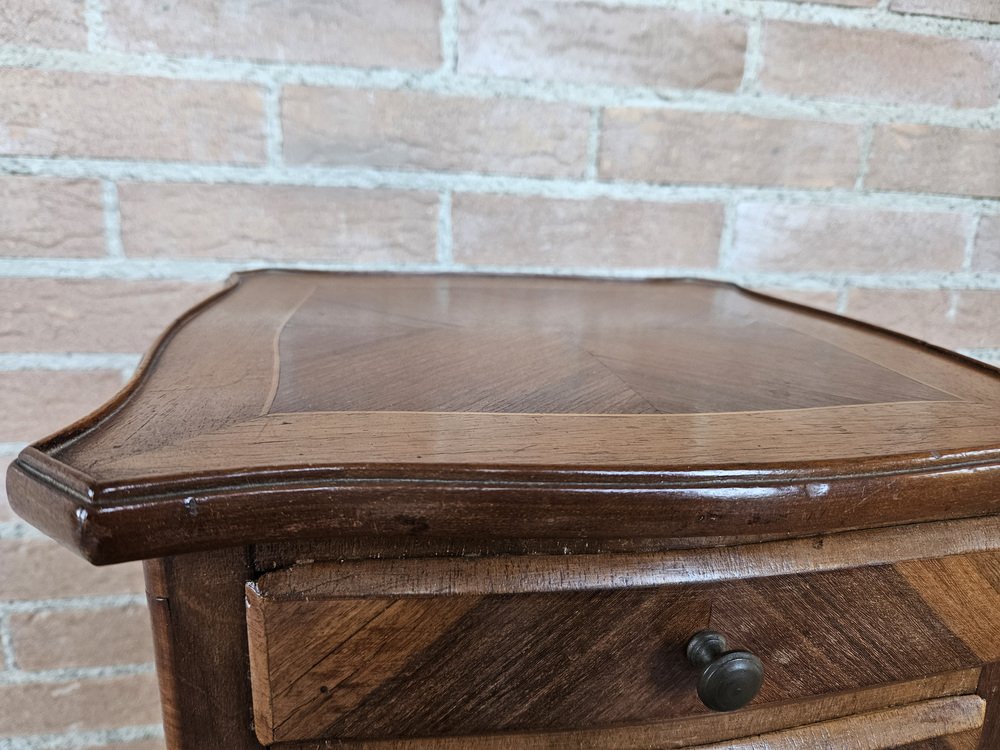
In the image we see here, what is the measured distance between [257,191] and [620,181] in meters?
0.41

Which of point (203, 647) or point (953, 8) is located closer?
point (203, 647)

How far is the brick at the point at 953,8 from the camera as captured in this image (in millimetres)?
808

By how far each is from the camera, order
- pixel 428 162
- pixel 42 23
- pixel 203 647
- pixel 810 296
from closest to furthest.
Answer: pixel 203 647 < pixel 42 23 < pixel 428 162 < pixel 810 296

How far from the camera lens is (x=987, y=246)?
35.6 inches

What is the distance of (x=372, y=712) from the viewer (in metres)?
0.31

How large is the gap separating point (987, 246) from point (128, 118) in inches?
40.3

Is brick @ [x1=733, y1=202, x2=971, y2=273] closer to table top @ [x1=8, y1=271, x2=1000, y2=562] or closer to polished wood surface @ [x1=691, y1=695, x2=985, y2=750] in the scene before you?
table top @ [x1=8, y1=271, x2=1000, y2=562]

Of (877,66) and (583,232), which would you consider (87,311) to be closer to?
(583,232)

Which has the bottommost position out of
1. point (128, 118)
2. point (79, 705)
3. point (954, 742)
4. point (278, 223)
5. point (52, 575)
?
point (79, 705)

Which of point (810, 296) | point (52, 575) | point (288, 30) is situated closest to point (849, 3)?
point (810, 296)

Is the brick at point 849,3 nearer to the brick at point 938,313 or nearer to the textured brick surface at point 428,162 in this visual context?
the textured brick surface at point 428,162

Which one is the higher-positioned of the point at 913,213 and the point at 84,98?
the point at 84,98

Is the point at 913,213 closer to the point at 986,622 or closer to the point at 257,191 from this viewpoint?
the point at 986,622

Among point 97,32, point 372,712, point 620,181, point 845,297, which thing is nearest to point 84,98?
point 97,32
